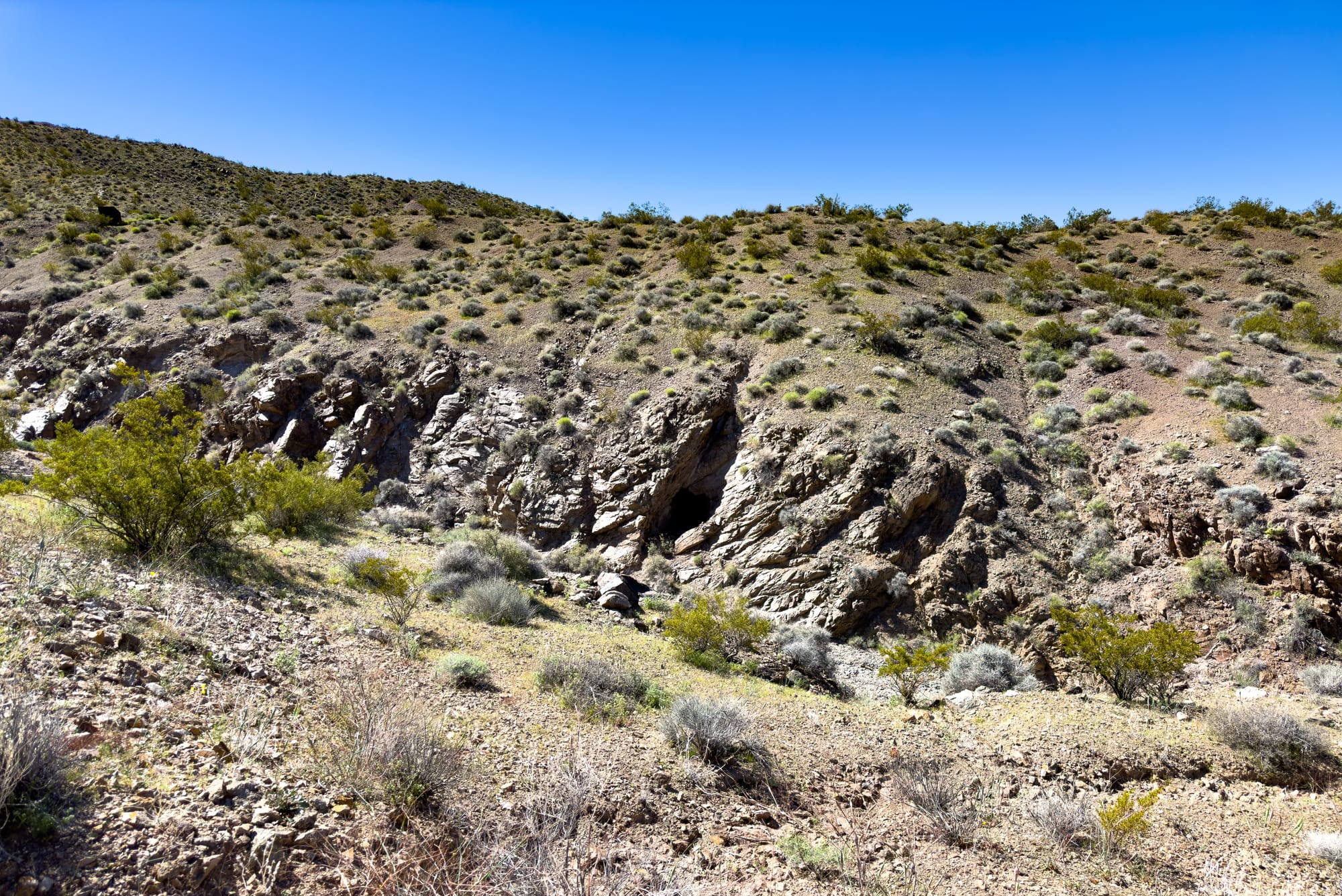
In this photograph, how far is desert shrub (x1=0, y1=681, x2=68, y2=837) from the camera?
2859mm

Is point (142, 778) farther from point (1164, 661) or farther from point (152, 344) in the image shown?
point (152, 344)

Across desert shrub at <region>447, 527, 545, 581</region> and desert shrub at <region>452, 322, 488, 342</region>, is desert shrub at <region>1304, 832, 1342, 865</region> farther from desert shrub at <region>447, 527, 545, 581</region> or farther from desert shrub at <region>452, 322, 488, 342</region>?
desert shrub at <region>452, 322, 488, 342</region>

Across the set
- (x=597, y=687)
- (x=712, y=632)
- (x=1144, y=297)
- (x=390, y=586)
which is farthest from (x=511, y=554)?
(x=1144, y=297)

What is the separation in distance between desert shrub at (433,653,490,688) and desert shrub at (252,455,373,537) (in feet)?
15.4

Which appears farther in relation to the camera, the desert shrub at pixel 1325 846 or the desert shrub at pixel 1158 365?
the desert shrub at pixel 1158 365

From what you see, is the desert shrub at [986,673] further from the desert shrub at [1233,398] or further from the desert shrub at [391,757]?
the desert shrub at [1233,398]

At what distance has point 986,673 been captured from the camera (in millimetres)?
8750

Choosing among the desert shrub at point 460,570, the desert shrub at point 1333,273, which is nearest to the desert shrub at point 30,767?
the desert shrub at point 460,570

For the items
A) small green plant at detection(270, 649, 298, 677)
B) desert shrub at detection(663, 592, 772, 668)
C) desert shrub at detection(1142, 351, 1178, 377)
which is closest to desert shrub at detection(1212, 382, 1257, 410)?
desert shrub at detection(1142, 351, 1178, 377)

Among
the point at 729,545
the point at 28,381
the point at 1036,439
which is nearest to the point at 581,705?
the point at 729,545

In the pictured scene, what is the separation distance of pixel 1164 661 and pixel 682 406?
1253 cm

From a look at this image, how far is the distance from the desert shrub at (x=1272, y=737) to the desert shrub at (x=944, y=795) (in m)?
2.86

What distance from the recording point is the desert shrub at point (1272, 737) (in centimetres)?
581

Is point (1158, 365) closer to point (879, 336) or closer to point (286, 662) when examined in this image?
point (879, 336)
